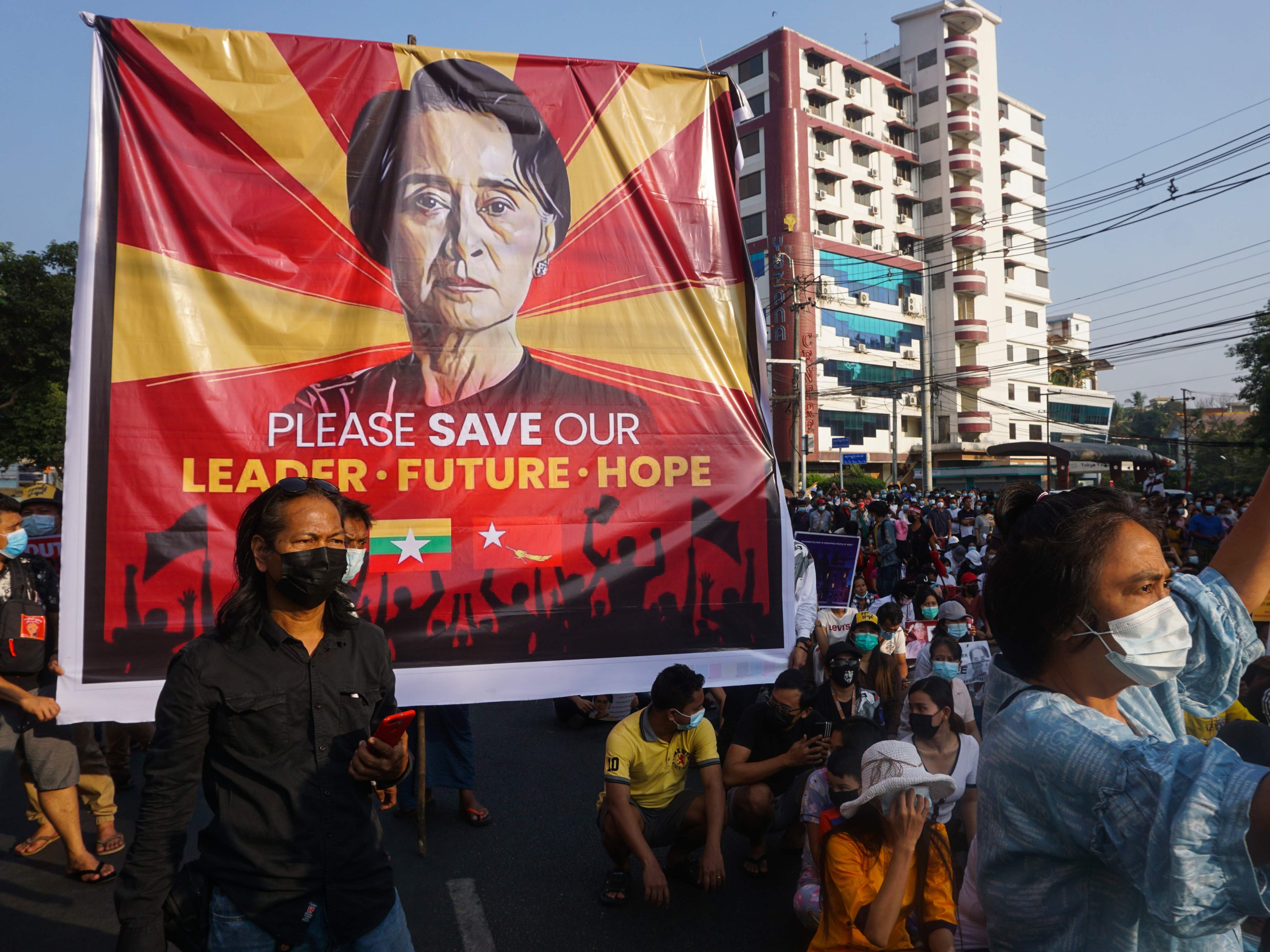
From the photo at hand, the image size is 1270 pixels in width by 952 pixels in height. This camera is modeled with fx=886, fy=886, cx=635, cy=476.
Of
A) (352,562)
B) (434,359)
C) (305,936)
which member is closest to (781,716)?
(434,359)

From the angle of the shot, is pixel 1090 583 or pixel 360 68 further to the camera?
pixel 360 68

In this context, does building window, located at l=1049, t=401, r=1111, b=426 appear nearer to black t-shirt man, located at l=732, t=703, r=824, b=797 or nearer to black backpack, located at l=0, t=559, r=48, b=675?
black t-shirt man, located at l=732, t=703, r=824, b=797

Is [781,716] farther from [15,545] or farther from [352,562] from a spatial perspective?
[15,545]

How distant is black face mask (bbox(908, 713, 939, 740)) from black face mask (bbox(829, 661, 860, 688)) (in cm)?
80

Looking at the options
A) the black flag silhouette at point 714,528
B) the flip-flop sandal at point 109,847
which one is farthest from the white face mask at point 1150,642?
the flip-flop sandal at point 109,847

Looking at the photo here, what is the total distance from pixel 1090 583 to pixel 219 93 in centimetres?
343

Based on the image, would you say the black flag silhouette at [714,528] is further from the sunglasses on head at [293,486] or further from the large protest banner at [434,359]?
the sunglasses on head at [293,486]

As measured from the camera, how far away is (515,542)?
3570 millimetres

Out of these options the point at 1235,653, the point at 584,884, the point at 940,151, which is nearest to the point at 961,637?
the point at 584,884

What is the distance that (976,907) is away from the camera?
9.32ft

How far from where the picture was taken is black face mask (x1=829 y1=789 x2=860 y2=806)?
Answer: 12.1ft

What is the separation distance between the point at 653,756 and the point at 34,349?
24049 millimetres

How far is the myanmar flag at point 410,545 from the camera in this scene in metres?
3.45

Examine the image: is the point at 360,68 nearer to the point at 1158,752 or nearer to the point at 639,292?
the point at 639,292
